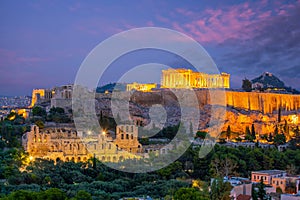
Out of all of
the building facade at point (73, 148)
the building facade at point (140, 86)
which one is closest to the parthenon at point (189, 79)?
the building facade at point (140, 86)

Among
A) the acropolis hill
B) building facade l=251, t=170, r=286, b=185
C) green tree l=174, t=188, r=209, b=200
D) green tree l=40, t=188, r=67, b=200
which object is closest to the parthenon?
the acropolis hill

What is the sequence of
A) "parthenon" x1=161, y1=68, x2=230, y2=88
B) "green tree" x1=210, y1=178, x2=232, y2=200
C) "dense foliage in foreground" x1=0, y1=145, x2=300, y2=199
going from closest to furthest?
"green tree" x1=210, y1=178, x2=232, y2=200 < "dense foliage in foreground" x1=0, y1=145, x2=300, y2=199 < "parthenon" x1=161, y1=68, x2=230, y2=88

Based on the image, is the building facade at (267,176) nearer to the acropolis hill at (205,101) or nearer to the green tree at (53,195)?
the green tree at (53,195)

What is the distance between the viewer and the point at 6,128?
15.0m

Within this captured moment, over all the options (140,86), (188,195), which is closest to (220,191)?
(188,195)

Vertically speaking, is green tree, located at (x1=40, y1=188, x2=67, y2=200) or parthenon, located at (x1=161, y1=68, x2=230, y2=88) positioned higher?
parthenon, located at (x1=161, y1=68, x2=230, y2=88)

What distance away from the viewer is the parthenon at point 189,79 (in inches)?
1238

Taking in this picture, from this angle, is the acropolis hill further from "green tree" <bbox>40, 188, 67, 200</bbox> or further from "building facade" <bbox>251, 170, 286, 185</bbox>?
"green tree" <bbox>40, 188, 67, 200</bbox>

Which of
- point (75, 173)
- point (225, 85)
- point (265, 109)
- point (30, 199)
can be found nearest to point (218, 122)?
point (265, 109)

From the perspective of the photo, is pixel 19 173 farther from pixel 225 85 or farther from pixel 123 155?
pixel 225 85

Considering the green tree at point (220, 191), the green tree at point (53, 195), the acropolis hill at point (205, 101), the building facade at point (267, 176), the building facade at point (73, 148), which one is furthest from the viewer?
the acropolis hill at point (205, 101)

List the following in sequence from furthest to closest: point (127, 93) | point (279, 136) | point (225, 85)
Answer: point (225, 85)
point (127, 93)
point (279, 136)

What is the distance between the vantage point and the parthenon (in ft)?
103

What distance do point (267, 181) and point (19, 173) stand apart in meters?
6.76
